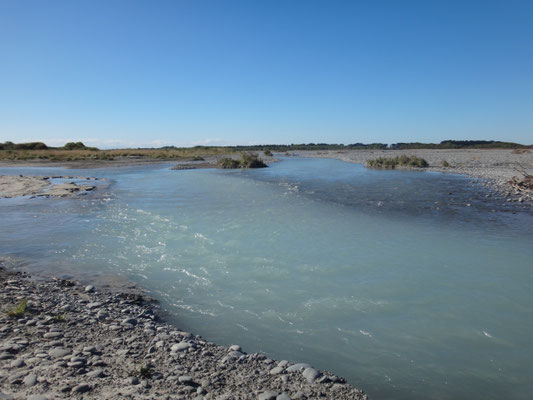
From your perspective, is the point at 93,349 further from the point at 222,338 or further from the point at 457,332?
the point at 457,332

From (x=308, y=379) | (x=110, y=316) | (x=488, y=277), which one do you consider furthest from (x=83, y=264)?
(x=488, y=277)

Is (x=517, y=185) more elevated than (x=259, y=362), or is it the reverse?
(x=517, y=185)

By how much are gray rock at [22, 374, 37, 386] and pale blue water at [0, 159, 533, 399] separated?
102 inches

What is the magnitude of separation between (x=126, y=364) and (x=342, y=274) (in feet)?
19.4

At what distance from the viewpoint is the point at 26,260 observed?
10133mm

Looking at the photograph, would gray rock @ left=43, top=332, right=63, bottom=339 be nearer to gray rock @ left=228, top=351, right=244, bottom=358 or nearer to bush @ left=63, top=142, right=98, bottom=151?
gray rock @ left=228, top=351, right=244, bottom=358

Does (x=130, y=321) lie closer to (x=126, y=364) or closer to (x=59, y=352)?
(x=59, y=352)

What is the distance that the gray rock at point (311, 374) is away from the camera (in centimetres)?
464

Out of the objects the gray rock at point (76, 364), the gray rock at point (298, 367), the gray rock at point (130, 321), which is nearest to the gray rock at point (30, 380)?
the gray rock at point (76, 364)

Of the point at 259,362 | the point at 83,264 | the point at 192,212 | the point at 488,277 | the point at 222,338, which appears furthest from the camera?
the point at 192,212

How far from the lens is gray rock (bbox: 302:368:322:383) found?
4640 mm

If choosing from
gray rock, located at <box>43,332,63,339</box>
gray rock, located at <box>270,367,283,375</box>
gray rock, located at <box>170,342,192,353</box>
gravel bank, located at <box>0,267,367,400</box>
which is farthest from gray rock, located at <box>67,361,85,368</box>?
gray rock, located at <box>270,367,283,375</box>

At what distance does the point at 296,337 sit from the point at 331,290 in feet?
7.29

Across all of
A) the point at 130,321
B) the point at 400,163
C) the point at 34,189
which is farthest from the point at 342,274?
the point at 400,163
